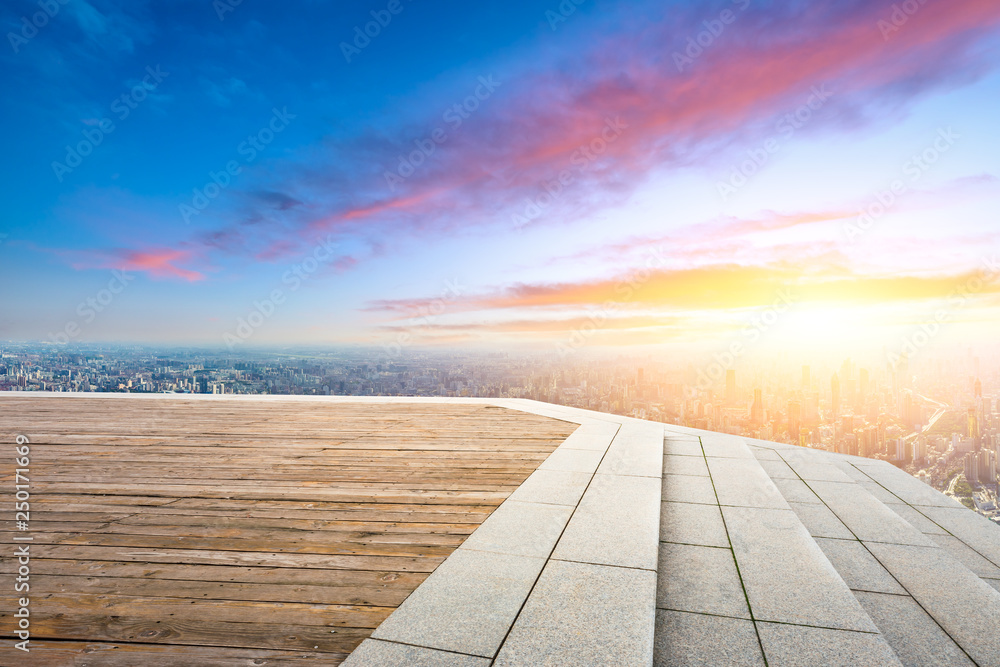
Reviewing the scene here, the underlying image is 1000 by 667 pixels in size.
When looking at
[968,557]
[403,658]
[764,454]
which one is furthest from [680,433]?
[403,658]

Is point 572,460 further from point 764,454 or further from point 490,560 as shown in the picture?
point 764,454

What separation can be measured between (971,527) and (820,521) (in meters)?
1.55

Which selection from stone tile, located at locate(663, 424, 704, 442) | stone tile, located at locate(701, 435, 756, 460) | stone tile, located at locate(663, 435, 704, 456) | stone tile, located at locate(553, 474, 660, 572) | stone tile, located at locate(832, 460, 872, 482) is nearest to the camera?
stone tile, located at locate(553, 474, 660, 572)

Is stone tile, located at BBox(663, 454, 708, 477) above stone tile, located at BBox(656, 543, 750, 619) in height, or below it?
above

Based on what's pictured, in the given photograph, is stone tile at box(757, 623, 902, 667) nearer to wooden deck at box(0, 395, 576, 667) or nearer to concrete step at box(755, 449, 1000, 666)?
concrete step at box(755, 449, 1000, 666)

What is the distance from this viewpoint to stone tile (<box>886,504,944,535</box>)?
400 centimetres

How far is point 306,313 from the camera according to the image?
18.7 meters

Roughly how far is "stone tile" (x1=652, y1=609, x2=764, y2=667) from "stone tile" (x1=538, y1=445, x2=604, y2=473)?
235 cm

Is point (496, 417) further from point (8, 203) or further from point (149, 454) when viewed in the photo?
point (8, 203)

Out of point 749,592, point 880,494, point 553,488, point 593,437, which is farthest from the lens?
point 593,437

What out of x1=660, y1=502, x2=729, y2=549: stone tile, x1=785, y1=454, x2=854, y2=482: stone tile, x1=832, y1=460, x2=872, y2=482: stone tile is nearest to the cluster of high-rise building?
x1=832, y1=460, x2=872, y2=482: stone tile

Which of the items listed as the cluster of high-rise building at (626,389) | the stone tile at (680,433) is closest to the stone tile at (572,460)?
the stone tile at (680,433)

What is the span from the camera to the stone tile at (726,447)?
215 inches

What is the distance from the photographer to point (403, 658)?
1.77m
